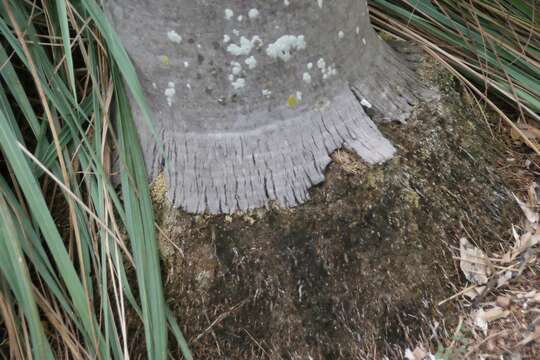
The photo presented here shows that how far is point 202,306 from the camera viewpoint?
1.21 meters

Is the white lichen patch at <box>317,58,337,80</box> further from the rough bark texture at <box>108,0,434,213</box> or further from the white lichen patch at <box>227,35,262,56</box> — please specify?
the white lichen patch at <box>227,35,262,56</box>

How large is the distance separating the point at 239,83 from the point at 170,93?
182mm

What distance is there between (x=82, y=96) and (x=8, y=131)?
1.25ft

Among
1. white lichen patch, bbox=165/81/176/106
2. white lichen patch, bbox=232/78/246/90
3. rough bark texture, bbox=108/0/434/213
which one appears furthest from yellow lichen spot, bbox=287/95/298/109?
white lichen patch, bbox=165/81/176/106

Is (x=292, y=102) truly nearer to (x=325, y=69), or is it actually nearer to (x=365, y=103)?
(x=325, y=69)

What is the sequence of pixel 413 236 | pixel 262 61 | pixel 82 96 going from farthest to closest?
1. pixel 82 96
2. pixel 413 236
3. pixel 262 61

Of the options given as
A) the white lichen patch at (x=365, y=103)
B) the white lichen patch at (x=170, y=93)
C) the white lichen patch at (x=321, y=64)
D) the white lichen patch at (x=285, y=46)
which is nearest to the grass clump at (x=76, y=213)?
the white lichen patch at (x=170, y=93)

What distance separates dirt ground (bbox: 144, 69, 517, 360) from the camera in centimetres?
116

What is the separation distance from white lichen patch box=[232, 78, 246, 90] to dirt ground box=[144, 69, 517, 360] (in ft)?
1.00

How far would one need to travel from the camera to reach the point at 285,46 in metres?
1.10

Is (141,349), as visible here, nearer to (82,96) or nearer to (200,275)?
(200,275)

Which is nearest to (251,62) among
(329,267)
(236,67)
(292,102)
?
(236,67)

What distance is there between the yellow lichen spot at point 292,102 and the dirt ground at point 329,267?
6.8 inches

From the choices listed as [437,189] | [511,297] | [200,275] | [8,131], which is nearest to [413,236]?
[437,189]
